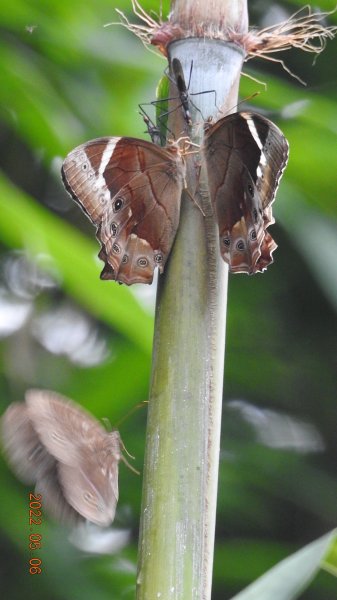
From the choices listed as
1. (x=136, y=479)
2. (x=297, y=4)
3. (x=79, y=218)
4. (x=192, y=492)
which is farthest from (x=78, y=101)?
(x=192, y=492)

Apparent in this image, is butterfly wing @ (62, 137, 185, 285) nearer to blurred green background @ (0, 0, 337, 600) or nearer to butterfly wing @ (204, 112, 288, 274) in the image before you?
butterfly wing @ (204, 112, 288, 274)

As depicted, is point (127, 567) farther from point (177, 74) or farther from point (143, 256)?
point (177, 74)

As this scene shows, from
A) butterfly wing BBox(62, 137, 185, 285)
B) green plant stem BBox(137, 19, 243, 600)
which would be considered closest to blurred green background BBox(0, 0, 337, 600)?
butterfly wing BBox(62, 137, 185, 285)

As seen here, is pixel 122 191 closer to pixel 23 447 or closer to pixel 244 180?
pixel 244 180

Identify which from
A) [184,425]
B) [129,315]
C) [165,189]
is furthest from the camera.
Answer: [129,315]

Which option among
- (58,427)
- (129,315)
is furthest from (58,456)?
(129,315)
